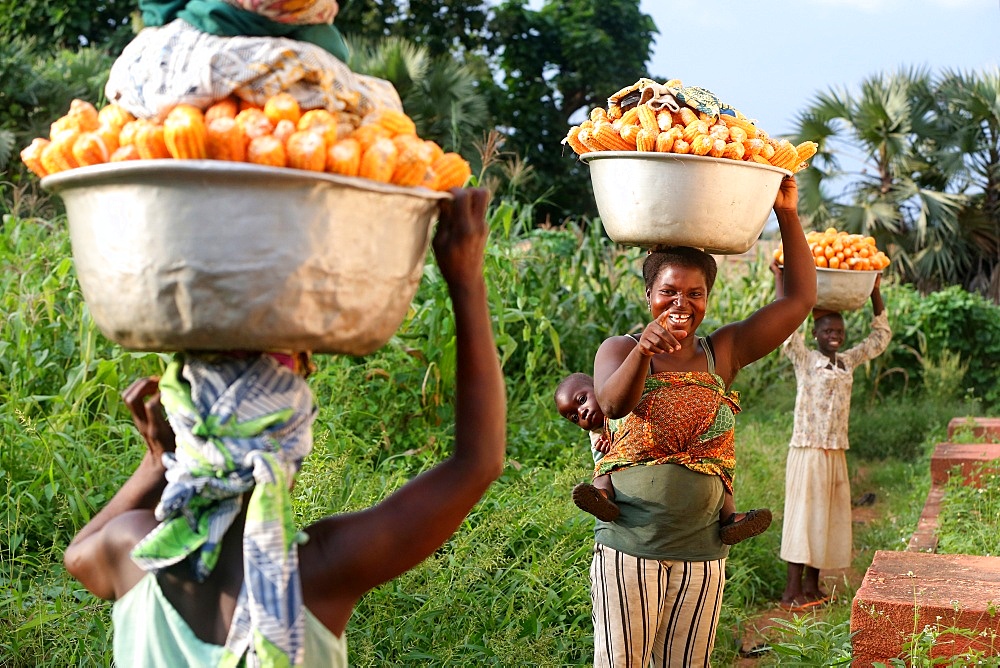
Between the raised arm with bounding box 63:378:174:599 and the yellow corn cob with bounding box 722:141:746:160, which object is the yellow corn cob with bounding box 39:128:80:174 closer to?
the raised arm with bounding box 63:378:174:599

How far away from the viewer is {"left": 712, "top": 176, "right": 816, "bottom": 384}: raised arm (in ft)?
8.73

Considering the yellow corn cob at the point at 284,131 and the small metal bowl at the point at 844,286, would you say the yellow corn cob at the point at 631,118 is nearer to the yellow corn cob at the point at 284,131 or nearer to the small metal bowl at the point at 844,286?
the yellow corn cob at the point at 284,131

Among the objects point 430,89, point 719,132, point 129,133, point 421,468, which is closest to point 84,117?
point 129,133

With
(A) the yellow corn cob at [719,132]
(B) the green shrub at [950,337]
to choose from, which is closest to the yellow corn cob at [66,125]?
(A) the yellow corn cob at [719,132]

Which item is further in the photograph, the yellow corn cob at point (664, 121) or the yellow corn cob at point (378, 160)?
the yellow corn cob at point (664, 121)

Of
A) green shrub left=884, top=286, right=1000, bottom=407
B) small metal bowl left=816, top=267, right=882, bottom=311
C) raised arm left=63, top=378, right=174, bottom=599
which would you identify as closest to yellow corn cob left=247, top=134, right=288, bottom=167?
raised arm left=63, top=378, right=174, bottom=599

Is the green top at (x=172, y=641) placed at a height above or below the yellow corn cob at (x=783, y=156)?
below

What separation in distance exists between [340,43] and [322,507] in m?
2.19

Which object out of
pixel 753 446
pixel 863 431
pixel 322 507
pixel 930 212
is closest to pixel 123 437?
pixel 322 507

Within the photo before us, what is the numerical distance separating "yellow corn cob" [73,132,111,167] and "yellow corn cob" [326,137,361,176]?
29 centimetres

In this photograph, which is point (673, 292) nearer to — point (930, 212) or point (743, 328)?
point (743, 328)

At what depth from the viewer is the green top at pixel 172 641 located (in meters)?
1.39

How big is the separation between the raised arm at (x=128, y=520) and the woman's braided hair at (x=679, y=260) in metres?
1.40

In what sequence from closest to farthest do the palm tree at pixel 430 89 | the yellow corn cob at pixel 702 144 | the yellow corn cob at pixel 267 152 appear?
the yellow corn cob at pixel 267 152 → the yellow corn cob at pixel 702 144 → the palm tree at pixel 430 89
